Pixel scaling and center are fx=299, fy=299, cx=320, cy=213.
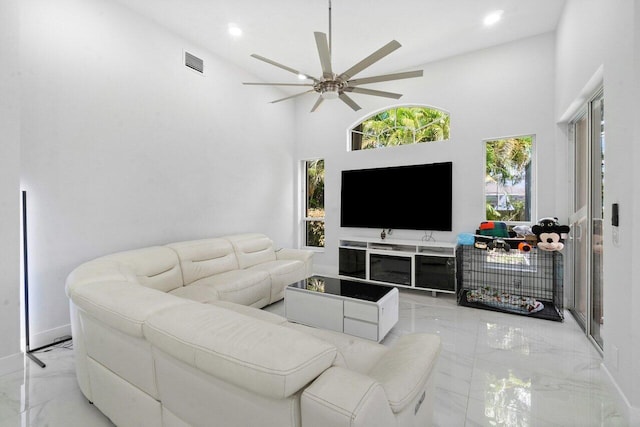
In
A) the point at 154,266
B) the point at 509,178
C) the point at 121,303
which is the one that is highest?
the point at 509,178

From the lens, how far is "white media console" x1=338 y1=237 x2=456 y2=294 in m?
3.85

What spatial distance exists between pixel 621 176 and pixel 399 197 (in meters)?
2.87

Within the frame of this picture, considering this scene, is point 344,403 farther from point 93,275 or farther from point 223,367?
point 93,275

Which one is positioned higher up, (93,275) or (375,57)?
(375,57)

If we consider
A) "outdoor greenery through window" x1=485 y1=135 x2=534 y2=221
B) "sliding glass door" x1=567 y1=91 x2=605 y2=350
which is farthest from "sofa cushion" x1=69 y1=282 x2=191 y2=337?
"outdoor greenery through window" x1=485 y1=135 x2=534 y2=221

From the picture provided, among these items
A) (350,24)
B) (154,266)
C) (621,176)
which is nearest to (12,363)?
(154,266)

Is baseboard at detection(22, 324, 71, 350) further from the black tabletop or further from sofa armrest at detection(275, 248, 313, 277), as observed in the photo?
sofa armrest at detection(275, 248, 313, 277)

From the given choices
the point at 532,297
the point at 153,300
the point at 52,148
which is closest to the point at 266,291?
the point at 153,300

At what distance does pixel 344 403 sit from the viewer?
77 centimetres

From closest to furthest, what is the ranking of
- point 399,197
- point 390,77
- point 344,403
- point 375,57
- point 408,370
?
point 344,403 < point 408,370 < point 375,57 < point 390,77 < point 399,197

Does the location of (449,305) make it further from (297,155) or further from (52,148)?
(52,148)

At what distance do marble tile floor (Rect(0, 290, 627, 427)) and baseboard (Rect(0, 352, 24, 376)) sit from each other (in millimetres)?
52

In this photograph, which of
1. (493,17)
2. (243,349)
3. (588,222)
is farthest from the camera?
(493,17)

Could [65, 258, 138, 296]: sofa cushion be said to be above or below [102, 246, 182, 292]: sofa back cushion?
above
